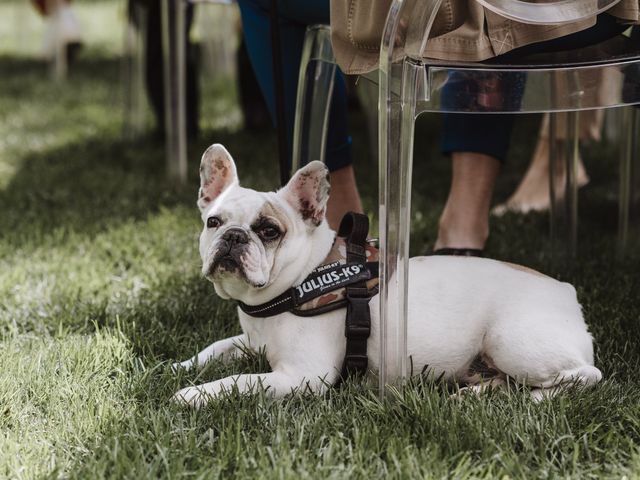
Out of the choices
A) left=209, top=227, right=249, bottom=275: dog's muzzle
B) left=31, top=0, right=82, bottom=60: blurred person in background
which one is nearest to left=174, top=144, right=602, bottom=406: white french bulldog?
left=209, top=227, right=249, bottom=275: dog's muzzle

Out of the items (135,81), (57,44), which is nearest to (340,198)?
(135,81)

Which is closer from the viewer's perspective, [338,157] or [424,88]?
[424,88]

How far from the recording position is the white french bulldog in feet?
5.98

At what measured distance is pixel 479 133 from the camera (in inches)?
101

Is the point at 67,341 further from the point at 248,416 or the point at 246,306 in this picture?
the point at 248,416

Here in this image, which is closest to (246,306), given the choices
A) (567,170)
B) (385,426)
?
(385,426)

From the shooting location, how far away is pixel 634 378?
1.95 metres

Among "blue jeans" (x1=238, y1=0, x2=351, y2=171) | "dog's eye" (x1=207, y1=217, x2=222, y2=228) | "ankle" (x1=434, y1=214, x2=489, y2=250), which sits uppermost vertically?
"blue jeans" (x1=238, y1=0, x2=351, y2=171)

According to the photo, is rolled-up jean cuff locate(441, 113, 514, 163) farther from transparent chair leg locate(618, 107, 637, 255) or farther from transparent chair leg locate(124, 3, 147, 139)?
transparent chair leg locate(124, 3, 147, 139)

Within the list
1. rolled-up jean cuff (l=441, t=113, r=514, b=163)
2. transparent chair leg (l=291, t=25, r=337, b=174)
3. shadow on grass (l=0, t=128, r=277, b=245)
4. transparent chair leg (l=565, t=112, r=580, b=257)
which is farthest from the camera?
shadow on grass (l=0, t=128, r=277, b=245)

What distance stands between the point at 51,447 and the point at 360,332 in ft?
2.08

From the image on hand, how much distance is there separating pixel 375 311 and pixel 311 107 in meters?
0.77

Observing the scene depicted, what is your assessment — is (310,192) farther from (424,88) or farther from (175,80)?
(175,80)

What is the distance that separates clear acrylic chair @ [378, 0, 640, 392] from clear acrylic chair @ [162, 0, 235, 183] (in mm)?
2204
